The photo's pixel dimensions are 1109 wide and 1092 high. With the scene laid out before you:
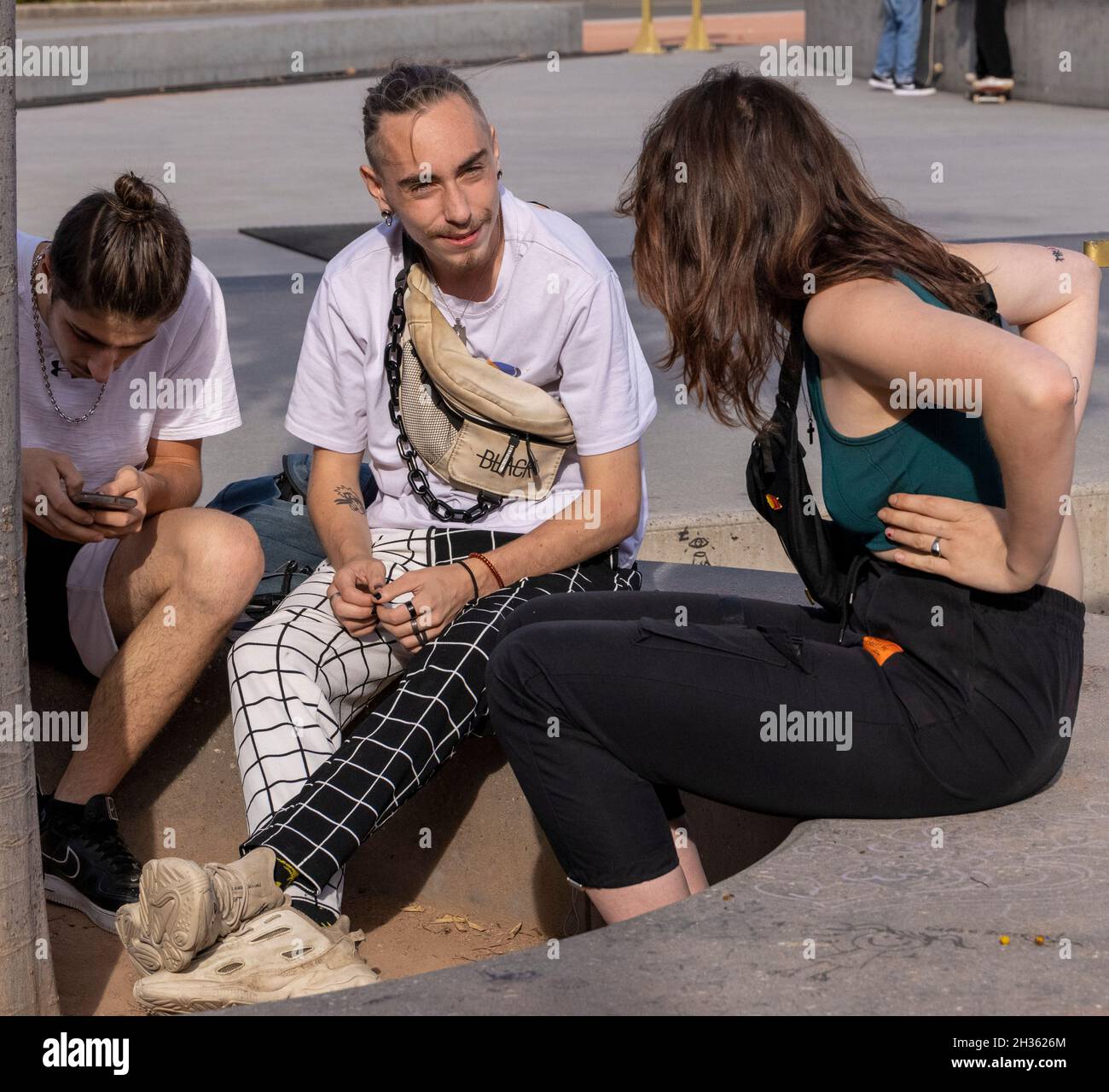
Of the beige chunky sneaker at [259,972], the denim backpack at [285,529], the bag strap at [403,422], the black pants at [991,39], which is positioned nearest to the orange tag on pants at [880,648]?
the beige chunky sneaker at [259,972]

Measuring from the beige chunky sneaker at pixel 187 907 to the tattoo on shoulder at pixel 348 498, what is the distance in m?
0.96

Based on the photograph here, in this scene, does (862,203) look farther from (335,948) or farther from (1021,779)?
(335,948)

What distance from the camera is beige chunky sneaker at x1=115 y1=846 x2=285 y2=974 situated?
2.49m

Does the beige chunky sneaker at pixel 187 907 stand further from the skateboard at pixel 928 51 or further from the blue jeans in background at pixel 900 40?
the skateboard at pixel 928 51

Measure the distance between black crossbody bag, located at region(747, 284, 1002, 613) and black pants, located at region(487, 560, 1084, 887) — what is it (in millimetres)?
134

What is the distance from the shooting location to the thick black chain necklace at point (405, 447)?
3.33m

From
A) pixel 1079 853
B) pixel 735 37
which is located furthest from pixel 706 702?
pixel 735 37

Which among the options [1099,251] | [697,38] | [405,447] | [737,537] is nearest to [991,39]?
[697,38]

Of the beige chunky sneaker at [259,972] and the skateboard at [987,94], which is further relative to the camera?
the skateboard at [987,94]

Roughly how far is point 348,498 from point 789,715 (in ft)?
4.35

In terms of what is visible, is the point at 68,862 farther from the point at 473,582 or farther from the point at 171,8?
the point at 171,8

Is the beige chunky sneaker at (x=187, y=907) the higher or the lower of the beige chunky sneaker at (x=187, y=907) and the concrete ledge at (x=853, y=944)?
the lower

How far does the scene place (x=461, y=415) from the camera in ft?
10.8

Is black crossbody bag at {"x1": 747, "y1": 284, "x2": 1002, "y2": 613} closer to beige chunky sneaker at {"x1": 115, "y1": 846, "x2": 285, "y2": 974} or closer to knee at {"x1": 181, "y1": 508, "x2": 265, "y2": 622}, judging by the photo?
beige chunky sneaker at {"x1": 115, "y1": 846, "x2": 285, "y2": 974}
